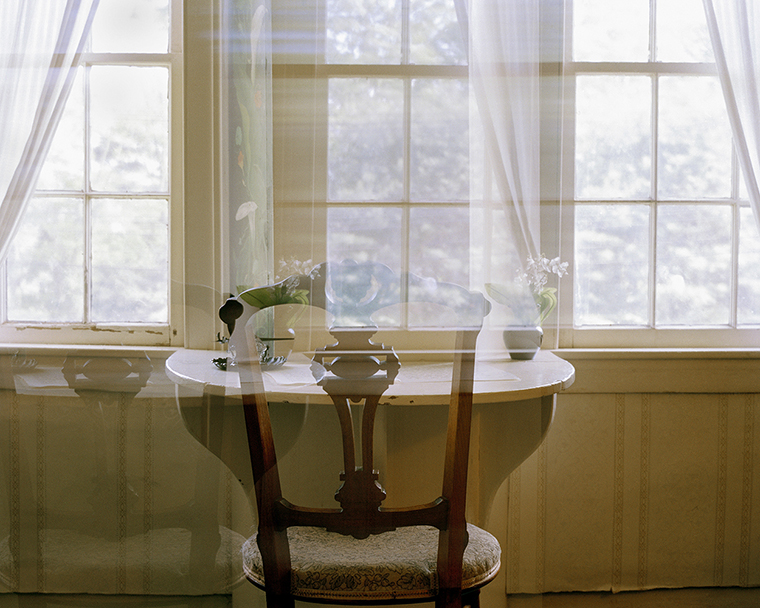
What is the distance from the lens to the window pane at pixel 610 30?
47.6 inches

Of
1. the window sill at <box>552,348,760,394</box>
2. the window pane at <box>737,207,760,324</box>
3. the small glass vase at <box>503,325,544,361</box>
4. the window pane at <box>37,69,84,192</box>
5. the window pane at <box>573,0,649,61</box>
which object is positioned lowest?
the window sill at <box>552,348,760,394</box>

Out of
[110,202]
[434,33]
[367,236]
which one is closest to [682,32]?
[434,33]

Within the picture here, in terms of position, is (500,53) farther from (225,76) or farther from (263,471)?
(263,471)

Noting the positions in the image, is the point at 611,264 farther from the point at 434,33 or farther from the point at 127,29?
the point at 127,29

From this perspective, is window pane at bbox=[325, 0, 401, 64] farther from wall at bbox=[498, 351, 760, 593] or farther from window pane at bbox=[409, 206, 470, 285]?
wall at bbox=[498, 351, 760, 593]

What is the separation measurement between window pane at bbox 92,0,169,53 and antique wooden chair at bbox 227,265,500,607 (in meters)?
0.61

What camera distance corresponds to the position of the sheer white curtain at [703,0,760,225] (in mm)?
1213

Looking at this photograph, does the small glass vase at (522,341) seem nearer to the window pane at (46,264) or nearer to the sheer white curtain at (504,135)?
the sheer white curtain at (504,135)

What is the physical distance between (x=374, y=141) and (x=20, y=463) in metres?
0.91

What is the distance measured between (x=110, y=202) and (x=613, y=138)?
1.07 metres

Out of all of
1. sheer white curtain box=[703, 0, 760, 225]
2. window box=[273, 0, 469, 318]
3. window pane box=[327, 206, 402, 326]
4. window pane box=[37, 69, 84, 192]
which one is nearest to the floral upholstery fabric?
window pane box=[327, 206, 402, 326]

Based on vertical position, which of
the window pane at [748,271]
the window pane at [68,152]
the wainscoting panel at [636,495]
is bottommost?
the wainscoting panel at [636,495]

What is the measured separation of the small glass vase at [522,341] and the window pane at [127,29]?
0.84m

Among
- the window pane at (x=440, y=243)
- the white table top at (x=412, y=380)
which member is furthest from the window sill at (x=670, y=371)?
the window pane at (x=440, y=243)
